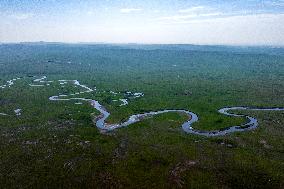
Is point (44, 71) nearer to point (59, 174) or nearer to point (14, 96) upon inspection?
point (14, 96)

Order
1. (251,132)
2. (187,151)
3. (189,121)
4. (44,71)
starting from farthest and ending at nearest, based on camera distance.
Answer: (44,71) → (189,121) → (251,132) → (187,151)

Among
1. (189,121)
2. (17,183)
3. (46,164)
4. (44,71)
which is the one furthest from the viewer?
(44,71)

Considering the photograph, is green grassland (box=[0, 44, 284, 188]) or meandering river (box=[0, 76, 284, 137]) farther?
meandering river (box=[0, 76, 284, 137])

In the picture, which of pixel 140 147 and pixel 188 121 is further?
pixel 188 121

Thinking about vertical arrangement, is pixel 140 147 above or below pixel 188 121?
above

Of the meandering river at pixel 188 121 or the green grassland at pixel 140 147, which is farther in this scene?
the meandering river at pixel 188 121

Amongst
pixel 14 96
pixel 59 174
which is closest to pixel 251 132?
pixel 59 174

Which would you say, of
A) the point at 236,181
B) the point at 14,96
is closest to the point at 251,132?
the point at 236,181

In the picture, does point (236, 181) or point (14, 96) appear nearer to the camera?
point (236, 181)

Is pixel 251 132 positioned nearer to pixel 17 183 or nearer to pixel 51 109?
pixel 17 183
